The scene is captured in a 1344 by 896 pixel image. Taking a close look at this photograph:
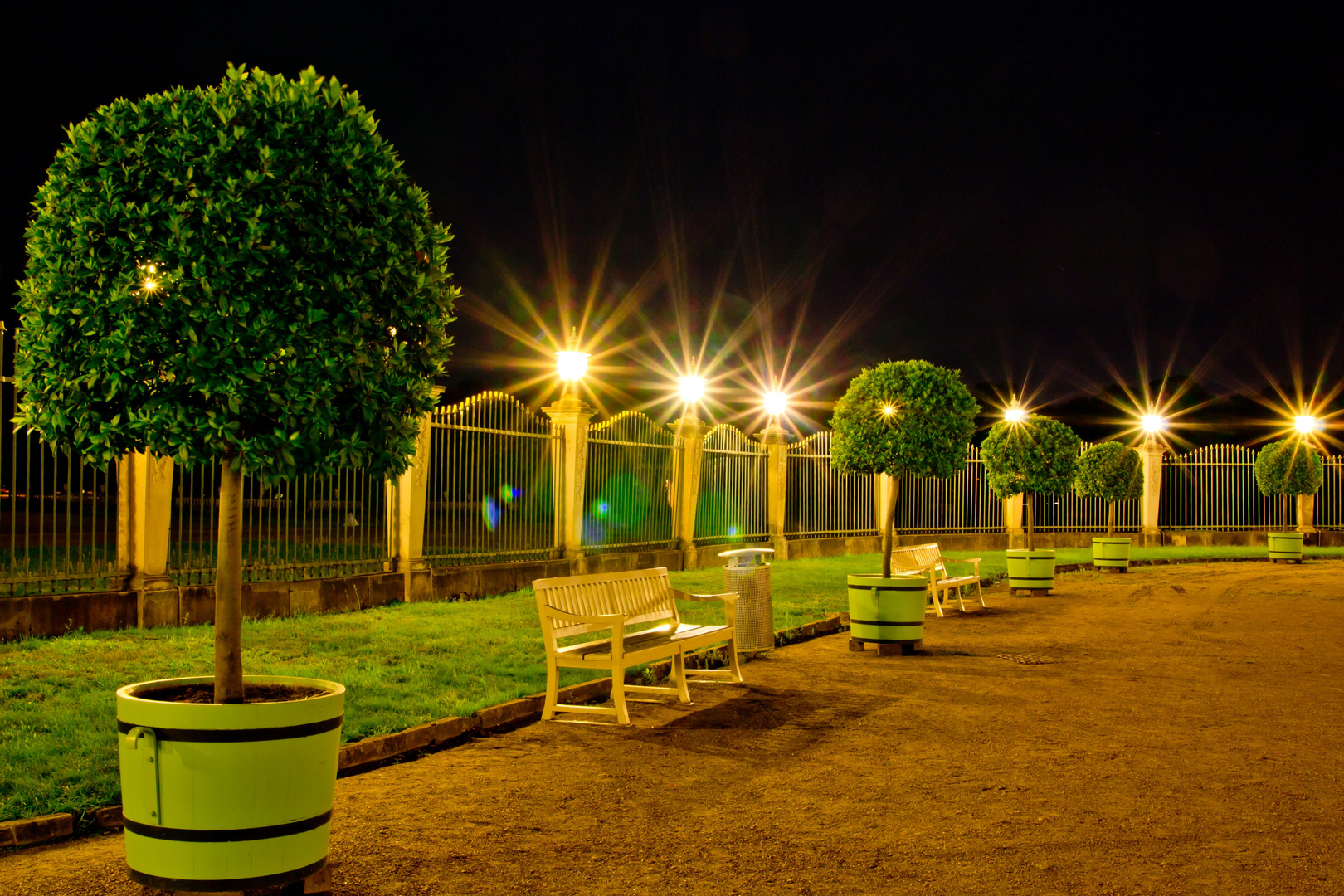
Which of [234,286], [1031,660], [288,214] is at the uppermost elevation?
[288,214]

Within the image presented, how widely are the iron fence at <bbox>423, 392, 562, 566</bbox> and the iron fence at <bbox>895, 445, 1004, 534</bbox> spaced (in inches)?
544

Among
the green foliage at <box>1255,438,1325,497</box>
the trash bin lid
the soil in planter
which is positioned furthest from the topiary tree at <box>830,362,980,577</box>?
the green foliage at <box>1255,438,1325,497</box>

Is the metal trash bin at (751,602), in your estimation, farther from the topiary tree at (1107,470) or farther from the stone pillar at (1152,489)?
the stone pillar at (1152,489)

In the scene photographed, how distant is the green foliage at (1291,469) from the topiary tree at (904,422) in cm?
2307

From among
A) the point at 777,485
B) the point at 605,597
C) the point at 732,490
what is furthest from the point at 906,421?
the point at 777,485

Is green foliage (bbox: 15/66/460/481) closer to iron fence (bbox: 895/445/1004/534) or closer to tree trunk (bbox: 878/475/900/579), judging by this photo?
tree trunk (bbox: 878/475/900/579)

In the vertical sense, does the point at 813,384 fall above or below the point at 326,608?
above

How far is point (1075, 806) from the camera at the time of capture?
219 inches

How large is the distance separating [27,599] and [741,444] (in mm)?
14510

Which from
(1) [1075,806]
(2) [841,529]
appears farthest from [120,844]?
(2) [841,529]

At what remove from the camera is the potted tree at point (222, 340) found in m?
4.09

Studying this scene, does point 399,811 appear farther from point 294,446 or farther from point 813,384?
point 813,384

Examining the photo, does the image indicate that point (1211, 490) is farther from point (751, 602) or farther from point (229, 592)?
point (229, 592)

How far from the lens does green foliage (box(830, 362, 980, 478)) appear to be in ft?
39.5
